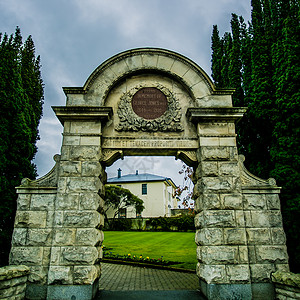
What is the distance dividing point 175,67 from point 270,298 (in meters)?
6.30

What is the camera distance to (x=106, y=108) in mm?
6602

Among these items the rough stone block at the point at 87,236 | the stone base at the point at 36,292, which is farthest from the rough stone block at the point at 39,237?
the stone base at the point at 36,292

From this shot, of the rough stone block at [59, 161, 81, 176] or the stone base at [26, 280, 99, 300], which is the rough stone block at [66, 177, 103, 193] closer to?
the rough stone block at [59, 161, 81, 176]

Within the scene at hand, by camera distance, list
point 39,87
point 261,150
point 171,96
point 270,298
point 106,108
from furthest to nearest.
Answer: point 39,87 → point 261,150 → point 171,96 → point 106,108 → point 270,298

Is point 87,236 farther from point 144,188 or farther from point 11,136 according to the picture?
point 144,188

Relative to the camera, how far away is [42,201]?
6.16 metres

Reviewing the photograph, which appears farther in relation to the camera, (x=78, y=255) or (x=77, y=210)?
(x=77, y=210)

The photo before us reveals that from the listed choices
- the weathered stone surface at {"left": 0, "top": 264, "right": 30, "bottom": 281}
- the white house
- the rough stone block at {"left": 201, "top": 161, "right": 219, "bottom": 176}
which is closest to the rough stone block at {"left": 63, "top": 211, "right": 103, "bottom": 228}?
the weathered stone surface at {"left": 0, "top": 264, "right": 30, "bottom": 281}

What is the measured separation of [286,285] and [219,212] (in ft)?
6.44

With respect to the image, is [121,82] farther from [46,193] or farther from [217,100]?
[46,193]

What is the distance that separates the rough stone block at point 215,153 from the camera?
6.52m

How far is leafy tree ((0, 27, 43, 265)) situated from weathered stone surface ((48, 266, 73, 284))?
265cm

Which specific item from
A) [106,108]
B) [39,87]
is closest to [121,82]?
[106,108]

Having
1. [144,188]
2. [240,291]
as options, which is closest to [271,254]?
[240,291]
